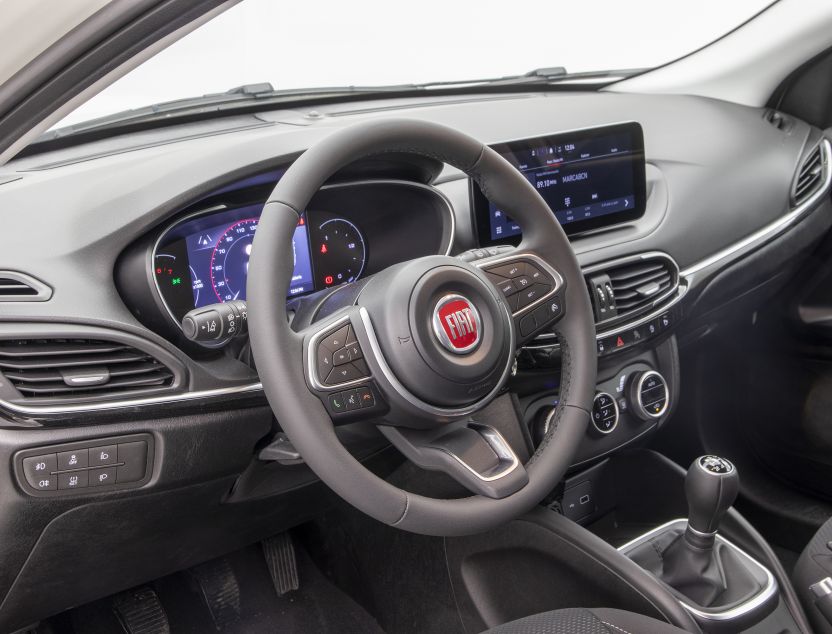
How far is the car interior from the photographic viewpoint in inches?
43.6

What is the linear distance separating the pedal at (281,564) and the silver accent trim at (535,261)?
3.68 ft

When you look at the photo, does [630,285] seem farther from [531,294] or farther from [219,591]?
[219,591]

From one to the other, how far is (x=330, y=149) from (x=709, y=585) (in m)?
1.09

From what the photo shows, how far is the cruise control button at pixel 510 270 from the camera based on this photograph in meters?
1.25

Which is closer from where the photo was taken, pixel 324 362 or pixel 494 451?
pixel 324 362

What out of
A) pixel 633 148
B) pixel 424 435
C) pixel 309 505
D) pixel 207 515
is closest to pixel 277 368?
pixel 424 435

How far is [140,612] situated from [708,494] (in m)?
1.26

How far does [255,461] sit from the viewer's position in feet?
4.74

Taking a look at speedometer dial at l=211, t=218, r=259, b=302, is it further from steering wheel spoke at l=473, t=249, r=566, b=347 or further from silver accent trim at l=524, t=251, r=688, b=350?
silver accent trim at l=524, t=251, r=688, b=350

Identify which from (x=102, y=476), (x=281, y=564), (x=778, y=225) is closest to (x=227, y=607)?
(x=281, y=564)

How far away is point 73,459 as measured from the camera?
46.8 inches

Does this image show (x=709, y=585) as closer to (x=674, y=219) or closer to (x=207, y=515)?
(x=674, y=219)

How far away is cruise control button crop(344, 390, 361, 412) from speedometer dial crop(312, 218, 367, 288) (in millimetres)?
442

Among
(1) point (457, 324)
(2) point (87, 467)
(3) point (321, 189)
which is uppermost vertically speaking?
→ (3) point (321, 189)
